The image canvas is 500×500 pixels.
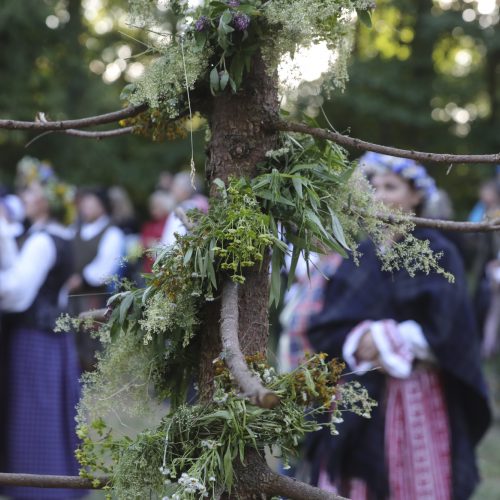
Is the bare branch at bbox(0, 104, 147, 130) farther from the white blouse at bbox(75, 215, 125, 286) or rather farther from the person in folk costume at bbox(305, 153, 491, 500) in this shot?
the white blouse at bbox(75, 215, 125, 286)

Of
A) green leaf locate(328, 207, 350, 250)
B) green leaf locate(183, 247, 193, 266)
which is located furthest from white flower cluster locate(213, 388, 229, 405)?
green leaf locate(328, 207, 350, 250)

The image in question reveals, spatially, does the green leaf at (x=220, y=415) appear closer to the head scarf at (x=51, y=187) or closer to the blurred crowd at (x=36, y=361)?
the blurred crowd at (x=36, y=361)

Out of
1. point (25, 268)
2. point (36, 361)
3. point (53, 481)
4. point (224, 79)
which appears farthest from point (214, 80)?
point (36, 361)

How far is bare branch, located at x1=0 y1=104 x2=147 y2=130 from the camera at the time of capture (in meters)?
1.50

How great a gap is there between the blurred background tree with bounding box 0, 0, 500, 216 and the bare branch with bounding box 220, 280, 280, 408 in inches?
355

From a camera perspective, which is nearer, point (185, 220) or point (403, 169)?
point (185, 220)

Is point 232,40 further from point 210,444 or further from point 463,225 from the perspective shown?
point 210,444

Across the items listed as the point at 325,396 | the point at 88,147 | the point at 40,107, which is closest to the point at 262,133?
the point at 325,396

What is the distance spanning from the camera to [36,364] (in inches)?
183

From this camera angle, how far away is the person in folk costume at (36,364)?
4.49 meters

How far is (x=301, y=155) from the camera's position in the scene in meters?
1.57

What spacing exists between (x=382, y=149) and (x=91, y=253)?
17.2 feet

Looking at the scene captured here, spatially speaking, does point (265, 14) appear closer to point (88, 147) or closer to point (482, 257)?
point (482, 257)

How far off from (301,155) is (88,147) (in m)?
11.4
